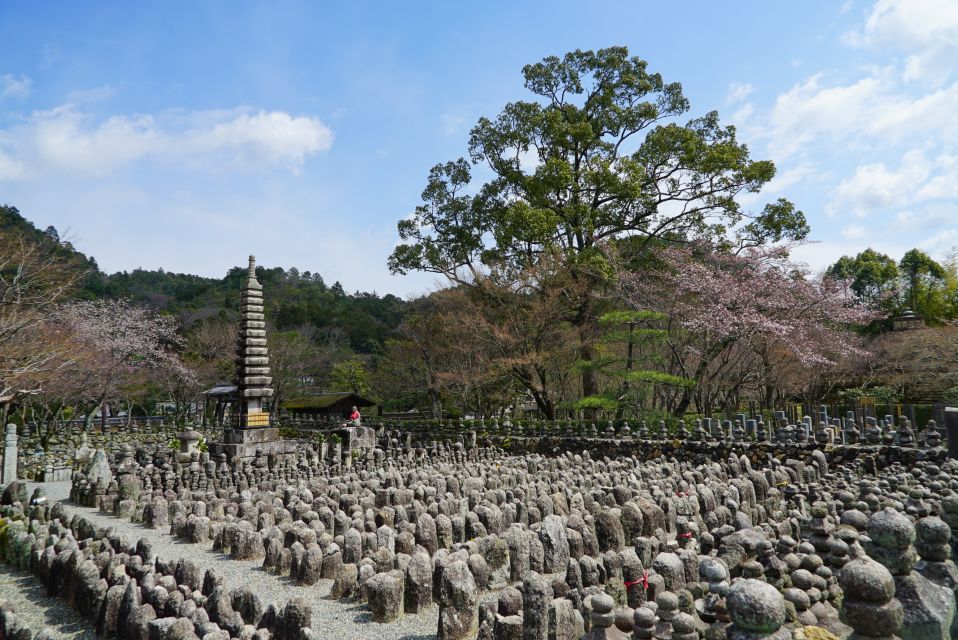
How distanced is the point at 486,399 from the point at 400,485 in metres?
18.2

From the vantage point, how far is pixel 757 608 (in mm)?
2475

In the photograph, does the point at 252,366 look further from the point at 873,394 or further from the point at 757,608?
the point at 873,394

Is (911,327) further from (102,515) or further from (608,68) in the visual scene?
(102,515)

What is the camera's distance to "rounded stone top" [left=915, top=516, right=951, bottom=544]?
3100 millimetres

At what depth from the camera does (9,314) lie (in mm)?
17719

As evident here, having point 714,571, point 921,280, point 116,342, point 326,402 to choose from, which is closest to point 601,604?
point 714,571

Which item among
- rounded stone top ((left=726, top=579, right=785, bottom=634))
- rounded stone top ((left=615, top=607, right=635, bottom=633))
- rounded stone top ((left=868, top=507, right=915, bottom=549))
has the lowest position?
rounded stone top ((left=615, top=607, right=635, bottom=633))

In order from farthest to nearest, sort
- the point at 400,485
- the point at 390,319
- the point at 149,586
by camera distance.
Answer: the point at 390,319 → the point at 400,485 → the point at 149,586

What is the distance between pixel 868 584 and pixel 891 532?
54 centimetres

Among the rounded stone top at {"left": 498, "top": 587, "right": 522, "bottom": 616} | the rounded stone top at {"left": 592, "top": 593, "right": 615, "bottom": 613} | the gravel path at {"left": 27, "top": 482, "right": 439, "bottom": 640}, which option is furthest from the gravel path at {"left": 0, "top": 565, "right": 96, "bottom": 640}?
the rounded stone top at {"left": 592, "top": 593, "right": 615, "bottom": 613}

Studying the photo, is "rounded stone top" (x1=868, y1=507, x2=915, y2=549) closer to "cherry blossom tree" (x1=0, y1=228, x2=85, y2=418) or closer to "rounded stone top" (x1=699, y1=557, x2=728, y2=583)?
"rounded stone top" (x1=699, y1=557, x2=728, y2=583)

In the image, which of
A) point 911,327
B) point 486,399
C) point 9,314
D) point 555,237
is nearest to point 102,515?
point 9,314

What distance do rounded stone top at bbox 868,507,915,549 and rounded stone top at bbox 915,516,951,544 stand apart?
0.44 metres

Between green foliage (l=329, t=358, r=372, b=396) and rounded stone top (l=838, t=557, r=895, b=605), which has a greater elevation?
green foliage (l=329, t=358, r=372, b=396)
